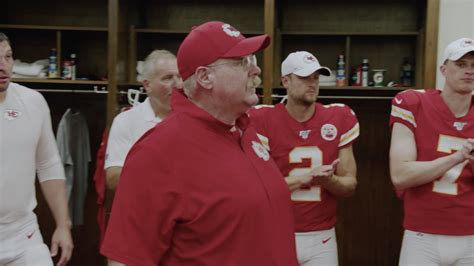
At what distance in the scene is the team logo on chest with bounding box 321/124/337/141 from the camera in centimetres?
295

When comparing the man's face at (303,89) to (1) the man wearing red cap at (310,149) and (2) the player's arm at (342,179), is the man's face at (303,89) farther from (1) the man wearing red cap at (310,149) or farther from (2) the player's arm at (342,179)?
(2) the player's arm at (342,179)

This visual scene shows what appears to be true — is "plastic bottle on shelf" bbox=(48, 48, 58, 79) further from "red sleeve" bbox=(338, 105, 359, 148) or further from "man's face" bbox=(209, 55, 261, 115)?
"man's face" bbox=(209, 55, 261, 115)

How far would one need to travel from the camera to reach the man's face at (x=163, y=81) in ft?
9.29

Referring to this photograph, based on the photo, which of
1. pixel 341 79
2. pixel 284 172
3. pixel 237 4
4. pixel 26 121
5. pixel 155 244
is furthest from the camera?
pixel 237 4

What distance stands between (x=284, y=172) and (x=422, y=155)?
2.08 feet

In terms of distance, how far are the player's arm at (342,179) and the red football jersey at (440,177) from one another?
34 centimetres

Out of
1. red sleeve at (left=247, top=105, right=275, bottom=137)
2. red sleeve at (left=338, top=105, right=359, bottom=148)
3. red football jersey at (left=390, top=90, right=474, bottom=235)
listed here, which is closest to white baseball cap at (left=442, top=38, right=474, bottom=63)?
red football jersey at (left=390, top=90, right=474, bottom=235)

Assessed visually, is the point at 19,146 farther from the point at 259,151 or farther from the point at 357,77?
the point at 357,77

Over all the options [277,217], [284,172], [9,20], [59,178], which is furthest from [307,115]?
[9,20]

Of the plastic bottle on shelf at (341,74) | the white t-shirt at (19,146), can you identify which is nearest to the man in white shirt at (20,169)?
the white t-shirt at (19,146)

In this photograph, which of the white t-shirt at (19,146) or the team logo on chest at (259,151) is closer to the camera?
the team logo on chest at (259,151)

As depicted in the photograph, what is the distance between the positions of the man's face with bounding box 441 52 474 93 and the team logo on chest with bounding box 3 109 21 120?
1.73 meters

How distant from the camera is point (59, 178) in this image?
252 cm

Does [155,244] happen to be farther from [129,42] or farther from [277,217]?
[129,42]
